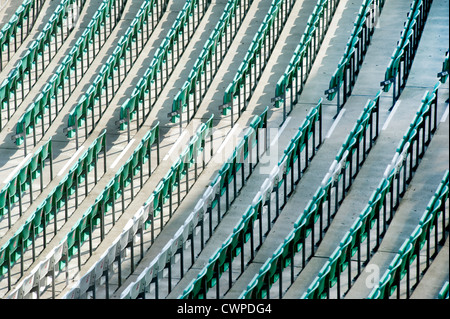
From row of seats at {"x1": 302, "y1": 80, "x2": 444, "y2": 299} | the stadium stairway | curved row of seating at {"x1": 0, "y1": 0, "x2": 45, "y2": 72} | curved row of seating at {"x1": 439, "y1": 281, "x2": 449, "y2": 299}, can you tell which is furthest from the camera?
curved row of seating at {"x1": 0, "y1": 0, "x2": 45, "y2": 72}

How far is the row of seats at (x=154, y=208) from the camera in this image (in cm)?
1032

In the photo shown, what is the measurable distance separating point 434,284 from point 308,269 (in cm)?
122

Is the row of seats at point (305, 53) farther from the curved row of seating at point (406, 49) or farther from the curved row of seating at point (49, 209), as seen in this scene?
the curved row of seating at point (49, 209)

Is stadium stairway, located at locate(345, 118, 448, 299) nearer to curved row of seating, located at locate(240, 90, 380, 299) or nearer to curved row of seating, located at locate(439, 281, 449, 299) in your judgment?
curved row of seating, located at locate(240, 90, 380, 299)

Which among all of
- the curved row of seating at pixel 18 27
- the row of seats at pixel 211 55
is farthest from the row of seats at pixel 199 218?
the curved row of seating at pixel 18 27

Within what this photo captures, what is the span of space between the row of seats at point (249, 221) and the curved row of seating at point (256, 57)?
124 centimetres

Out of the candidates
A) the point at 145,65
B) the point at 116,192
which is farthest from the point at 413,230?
the point at 145,65

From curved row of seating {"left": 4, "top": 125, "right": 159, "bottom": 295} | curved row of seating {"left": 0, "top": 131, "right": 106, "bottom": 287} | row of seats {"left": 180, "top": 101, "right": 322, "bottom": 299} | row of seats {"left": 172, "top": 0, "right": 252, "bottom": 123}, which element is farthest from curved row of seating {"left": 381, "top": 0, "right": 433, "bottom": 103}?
curved row of seating {"left": 0, "top": 131, "right": 106, "bottom": 287}

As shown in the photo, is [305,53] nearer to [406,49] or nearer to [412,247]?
[406,49]

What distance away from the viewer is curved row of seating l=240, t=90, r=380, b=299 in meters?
10.0

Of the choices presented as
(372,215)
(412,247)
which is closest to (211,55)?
(372,215)

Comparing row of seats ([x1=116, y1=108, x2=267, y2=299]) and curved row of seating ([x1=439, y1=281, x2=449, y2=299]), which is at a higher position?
row of seats ([x1=116, y1=108, x2=267, y2=299])

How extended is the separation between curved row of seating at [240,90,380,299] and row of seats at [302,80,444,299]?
1.14ft

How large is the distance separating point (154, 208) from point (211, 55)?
12.4 feet
